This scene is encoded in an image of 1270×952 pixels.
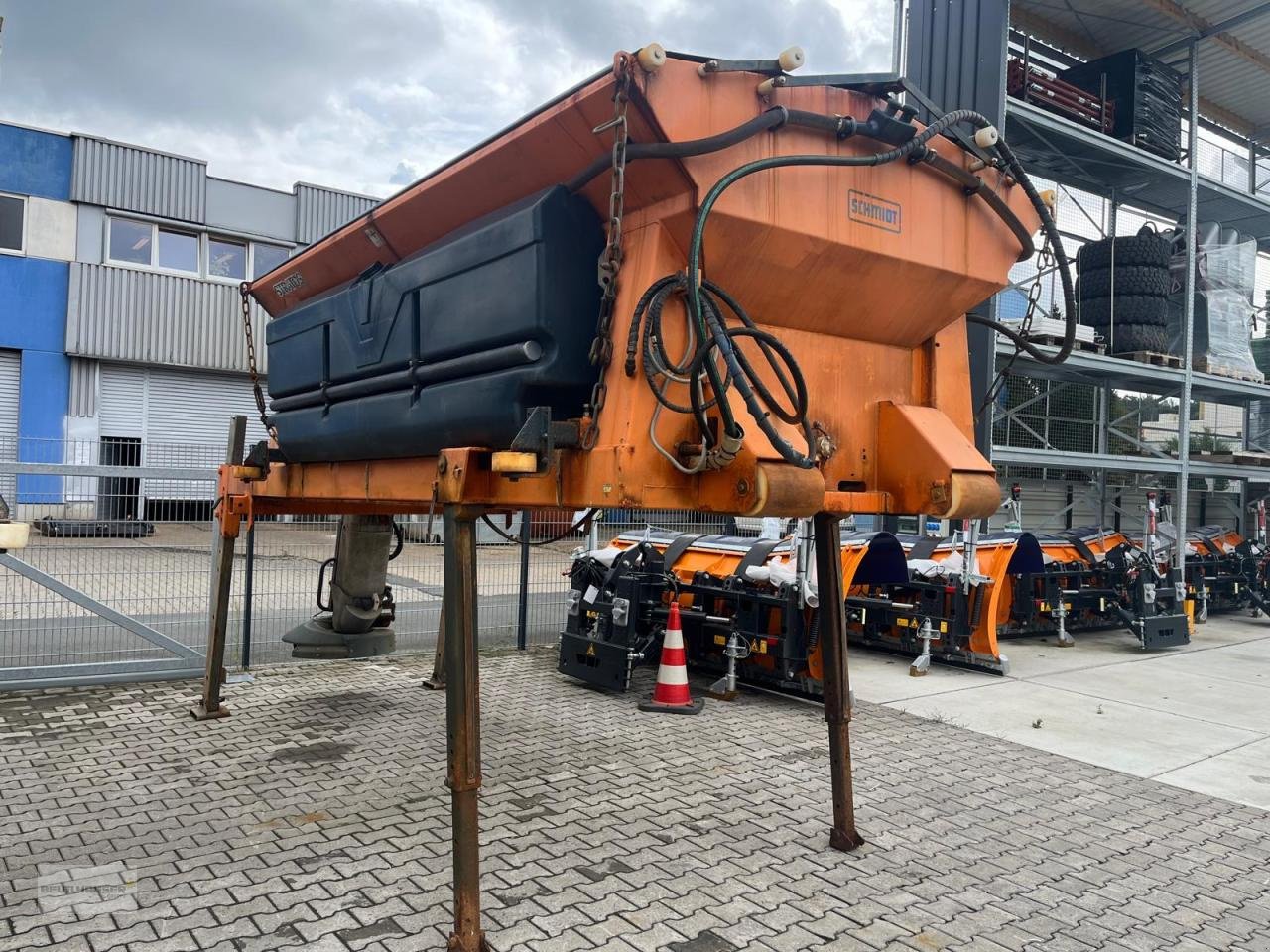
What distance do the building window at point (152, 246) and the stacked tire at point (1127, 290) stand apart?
53.9 feet

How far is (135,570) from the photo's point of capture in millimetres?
6195

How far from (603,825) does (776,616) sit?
9.22ft

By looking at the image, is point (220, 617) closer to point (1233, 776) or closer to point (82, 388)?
point (1233, 776)

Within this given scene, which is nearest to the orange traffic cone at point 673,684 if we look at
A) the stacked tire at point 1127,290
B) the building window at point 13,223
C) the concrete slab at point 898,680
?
the concrete slab at point 898,680

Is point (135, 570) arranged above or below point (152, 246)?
below

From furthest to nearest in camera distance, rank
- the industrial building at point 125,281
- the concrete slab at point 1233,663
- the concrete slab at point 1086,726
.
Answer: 1. the industrial building at point 125,281
2. the concrete slab at point 1233,663
3. the concrete slab at point 1086,726

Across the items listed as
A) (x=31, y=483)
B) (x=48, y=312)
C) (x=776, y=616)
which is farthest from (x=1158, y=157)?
(x=48, y=312)

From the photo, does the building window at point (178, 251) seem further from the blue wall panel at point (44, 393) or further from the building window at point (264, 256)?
the blue wall panel at point (44, 393)

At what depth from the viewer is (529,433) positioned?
9.34 ft

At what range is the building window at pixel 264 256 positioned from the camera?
19.0 m

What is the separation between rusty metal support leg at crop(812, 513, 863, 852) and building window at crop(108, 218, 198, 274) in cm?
1833

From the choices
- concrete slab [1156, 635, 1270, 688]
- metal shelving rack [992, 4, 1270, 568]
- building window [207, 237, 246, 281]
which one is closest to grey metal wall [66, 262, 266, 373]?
building window [207, 237, 246, 281]

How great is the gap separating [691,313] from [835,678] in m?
1.72

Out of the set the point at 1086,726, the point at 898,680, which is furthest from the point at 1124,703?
the point at 898,680
